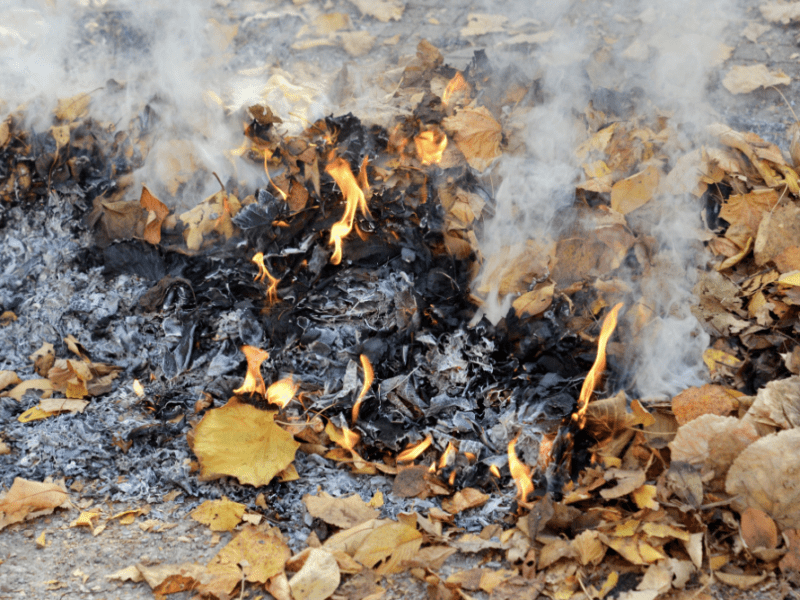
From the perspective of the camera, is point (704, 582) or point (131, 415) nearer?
point (704, 582)

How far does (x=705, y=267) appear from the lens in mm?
2566

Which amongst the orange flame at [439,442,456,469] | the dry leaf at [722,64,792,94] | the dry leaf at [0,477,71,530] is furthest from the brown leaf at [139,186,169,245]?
the dry leaf at [722,64,792,94]

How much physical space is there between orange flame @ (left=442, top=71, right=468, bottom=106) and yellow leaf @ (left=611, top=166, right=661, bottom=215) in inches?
39.3

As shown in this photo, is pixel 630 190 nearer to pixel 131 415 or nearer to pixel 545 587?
pixel 545 587

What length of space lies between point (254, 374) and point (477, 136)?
1.55 m

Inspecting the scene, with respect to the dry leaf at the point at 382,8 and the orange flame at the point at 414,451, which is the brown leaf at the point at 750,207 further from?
the dry leaf at the point at 382,8

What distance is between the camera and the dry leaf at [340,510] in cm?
204

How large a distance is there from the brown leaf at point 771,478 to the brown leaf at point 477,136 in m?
1.69

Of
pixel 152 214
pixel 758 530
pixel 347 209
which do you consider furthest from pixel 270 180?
pixel 758 530

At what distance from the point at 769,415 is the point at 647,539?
1.92 ft

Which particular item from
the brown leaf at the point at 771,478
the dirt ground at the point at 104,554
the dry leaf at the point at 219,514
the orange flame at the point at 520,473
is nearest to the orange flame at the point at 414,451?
the orange flame at the point at 520,473

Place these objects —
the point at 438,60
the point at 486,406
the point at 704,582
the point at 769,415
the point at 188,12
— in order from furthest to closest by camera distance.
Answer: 1. the point at 188,12
2. the point at 438,60
3. the point at 486,406
4. the point at 769,415
5. the point at 704,582

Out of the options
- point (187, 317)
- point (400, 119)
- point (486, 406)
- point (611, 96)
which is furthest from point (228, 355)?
point (611, 96)

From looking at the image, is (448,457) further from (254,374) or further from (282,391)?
(254,374)
